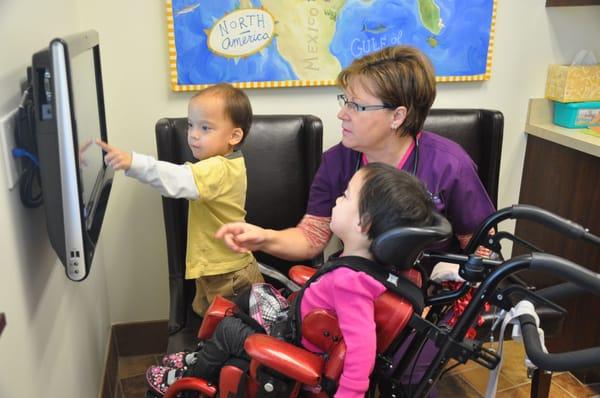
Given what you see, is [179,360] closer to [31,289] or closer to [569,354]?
[31,289]

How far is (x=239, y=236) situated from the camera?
1.39 meters

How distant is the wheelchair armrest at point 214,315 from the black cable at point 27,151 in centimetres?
53

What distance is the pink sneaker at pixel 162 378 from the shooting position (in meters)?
A: 1.50

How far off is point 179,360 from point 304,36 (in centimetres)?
125

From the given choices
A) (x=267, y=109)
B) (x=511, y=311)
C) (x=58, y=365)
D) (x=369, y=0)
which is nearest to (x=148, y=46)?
(x=267, y=109)

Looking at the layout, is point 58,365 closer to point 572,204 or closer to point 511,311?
point 511,311

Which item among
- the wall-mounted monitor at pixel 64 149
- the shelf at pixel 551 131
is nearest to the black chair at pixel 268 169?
the wall-mounted monitor at pixel 64 149

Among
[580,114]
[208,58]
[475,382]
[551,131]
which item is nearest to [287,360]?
[208,58]

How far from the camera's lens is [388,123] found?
1429 mm

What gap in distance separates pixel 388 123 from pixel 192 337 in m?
0.89

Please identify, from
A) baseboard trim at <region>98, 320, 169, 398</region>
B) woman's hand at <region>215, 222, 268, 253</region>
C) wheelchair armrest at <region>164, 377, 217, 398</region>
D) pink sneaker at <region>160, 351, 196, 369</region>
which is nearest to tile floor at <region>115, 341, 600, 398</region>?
baseboard trim at <region>98, 320, 169, 398</region>

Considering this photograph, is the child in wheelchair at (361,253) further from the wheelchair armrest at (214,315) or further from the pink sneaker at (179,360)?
the pink sneaker at (179,360)

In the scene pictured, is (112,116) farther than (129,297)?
No

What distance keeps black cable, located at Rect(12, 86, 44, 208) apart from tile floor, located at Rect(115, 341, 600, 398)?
4.38 ft
